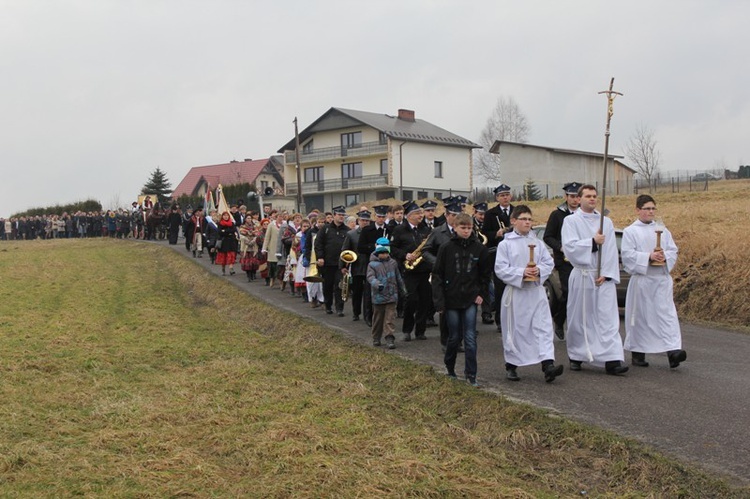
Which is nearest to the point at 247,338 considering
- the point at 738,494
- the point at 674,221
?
the point at 738,494

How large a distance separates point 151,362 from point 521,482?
6257mm

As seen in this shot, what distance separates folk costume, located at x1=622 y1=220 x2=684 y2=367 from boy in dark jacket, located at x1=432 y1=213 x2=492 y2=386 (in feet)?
6.85

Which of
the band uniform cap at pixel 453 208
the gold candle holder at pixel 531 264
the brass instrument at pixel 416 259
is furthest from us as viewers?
the brass instrument at pixel 416 259

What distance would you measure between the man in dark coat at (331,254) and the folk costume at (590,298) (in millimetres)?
6151

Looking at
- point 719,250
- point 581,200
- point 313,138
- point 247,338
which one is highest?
point 313,138

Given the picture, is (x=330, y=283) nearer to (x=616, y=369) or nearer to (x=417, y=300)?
(x=417, y=300)

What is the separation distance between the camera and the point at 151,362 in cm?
1062

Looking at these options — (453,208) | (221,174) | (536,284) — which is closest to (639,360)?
(536,284)

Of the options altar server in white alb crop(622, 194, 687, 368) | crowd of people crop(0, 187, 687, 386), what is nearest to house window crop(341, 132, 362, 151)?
crowd of people crop(0, 187, 687, 386)

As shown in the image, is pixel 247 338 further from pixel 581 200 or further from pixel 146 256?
pixel 146 256

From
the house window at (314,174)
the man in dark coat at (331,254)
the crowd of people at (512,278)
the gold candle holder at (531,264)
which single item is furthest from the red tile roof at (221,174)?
the gold candle holder at (531,264)

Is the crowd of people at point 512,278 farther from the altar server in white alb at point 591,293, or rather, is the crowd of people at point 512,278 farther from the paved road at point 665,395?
the paved road at point 665,395

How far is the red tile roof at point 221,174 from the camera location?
9271 centimetres

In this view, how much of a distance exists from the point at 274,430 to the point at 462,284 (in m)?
3.06
